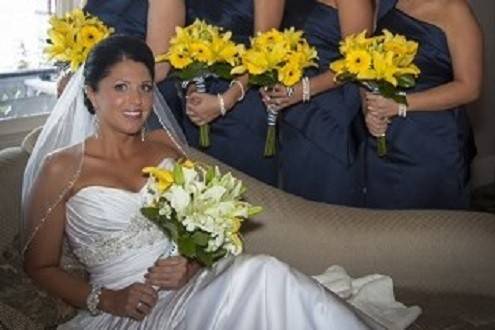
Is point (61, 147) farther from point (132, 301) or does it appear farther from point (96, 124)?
point (132, 301)

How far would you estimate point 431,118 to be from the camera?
306 cm

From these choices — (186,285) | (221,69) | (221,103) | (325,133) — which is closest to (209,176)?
(186,285)

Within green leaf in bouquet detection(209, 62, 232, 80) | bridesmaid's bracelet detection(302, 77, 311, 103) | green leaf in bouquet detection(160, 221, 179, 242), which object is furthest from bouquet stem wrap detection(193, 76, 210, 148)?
green leaf in bouquet detection(160, 221, 179, 242)

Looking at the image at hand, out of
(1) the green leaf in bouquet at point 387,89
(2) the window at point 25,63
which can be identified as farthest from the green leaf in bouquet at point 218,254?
(2) the window at point 25,63

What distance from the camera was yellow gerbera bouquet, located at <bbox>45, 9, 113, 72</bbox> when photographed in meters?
2.93

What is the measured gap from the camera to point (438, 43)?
9.78 ft

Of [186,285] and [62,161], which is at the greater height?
[62,161]

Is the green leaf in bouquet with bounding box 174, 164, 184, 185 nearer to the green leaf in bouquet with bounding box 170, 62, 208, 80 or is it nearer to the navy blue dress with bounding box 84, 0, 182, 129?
the green leaf in bouquet with bounding box 170, 62, 208, 80

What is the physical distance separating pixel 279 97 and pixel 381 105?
0.40 meters

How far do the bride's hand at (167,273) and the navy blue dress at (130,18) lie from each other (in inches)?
39.1

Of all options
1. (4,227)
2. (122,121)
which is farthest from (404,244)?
(4,227)

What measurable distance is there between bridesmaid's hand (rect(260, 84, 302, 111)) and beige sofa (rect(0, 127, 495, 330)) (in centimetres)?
31

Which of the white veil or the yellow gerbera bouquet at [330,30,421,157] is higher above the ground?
the yellow gerbera bouquet at [330,30,421,157]

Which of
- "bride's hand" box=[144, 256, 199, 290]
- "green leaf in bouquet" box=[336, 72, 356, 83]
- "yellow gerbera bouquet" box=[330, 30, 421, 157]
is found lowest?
"bride's hand" box=[144, 256, 199, 290]
